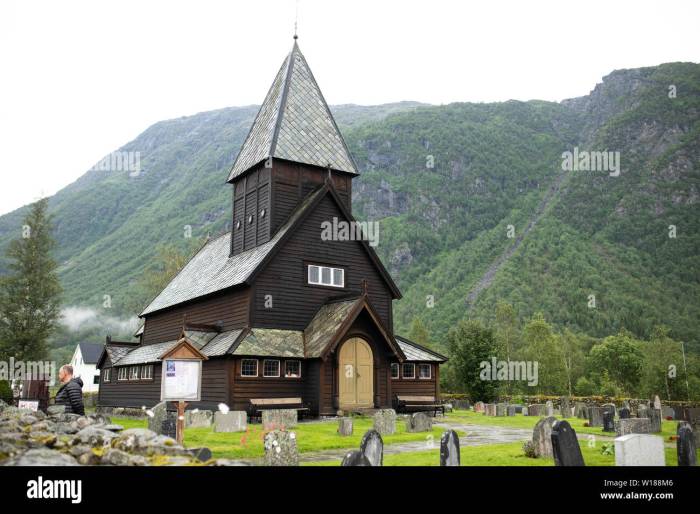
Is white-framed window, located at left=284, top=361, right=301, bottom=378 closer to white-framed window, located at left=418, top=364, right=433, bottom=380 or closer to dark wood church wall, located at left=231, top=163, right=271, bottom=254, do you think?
dark wood church wall, located at left=231, top=163, right=271, bottom=254

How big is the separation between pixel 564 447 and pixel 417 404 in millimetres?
22537

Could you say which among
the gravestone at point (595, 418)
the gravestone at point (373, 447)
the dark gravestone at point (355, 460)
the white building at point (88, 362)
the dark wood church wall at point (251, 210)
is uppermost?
the dark wood church wall at point (251, 210)

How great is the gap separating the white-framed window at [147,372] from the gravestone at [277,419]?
16.4m

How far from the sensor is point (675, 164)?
144m

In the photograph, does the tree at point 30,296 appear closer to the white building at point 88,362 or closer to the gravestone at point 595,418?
the white building at point 88,362

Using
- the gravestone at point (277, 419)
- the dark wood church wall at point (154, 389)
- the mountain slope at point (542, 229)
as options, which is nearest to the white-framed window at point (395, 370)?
the dark wood church wall at point (154, 389)

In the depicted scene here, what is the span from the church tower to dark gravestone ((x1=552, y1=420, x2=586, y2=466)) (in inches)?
864

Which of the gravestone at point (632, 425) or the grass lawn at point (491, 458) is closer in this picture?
the grass lawn at point (491, 458)

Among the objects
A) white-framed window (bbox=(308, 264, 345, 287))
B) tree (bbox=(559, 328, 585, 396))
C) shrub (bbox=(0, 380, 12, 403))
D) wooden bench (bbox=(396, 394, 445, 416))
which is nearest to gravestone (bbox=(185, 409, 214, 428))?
white-framed window (bbox=(308, 264, 345, 287))

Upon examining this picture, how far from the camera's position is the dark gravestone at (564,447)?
10859 mm

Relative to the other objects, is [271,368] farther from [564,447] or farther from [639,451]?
[639,451]

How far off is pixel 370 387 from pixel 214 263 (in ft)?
44.2

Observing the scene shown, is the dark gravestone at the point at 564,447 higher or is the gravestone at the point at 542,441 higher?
the dark gravestone at the point at 564,447

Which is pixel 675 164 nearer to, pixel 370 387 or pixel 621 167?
pixel 621 167
